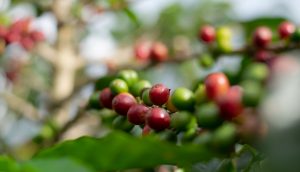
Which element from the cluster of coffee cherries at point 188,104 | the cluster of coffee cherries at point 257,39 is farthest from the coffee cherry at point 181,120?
the cluster of coffee cherries at point 257,39

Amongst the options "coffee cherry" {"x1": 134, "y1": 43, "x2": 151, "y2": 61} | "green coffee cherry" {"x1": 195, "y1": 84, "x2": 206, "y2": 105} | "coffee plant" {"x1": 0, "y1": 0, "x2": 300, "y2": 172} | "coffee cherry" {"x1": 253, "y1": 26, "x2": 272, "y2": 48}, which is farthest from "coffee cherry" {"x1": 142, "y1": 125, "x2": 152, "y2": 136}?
"coffee cherry" {"x1": 134, "y1": 43, "x2": 151, "y2": 61}

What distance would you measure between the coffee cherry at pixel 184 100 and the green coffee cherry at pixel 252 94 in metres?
0.19

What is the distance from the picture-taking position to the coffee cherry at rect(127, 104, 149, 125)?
3.20ft

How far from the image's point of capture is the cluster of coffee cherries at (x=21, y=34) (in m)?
3.04

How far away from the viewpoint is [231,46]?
2.11 meters

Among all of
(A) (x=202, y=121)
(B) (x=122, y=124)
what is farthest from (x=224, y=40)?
(A) (x=202, y=121)

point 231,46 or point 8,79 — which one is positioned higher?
point 8,79

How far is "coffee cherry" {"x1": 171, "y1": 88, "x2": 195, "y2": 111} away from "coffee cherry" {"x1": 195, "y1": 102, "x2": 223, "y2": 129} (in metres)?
0.11

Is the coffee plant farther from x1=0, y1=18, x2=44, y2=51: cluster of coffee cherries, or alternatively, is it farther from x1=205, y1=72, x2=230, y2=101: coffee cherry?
x1=0, y1=18, x2=44, y2=51: cluster of coffee cherries

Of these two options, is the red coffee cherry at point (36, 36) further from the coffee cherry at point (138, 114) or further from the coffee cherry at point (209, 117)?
the coffee cherry at point (209, 117)

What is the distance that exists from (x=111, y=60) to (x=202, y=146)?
8.53 feet

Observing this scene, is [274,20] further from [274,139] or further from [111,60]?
[274,139]

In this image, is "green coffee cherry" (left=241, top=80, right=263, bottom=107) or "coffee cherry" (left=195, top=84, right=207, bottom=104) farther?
"coffee cherry" (left=195, top=84, right=207, bottom=104)

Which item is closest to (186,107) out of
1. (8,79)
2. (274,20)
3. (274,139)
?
(274,139)
